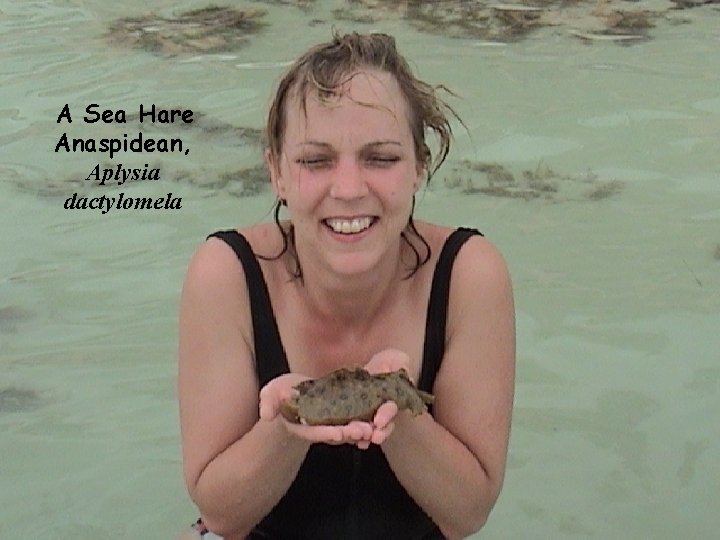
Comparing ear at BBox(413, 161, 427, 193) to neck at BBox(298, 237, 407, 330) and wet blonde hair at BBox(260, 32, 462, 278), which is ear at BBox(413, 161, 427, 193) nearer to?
wet blonde hair at BBox(260, 32, 462, 278)

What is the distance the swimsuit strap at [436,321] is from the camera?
3156mm

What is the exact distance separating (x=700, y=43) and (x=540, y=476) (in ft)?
19.4

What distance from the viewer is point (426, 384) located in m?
3.17

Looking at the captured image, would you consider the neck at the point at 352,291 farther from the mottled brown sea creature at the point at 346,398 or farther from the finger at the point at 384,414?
the finger at the point at 384,414

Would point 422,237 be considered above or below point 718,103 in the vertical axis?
above

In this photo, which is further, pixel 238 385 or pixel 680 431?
pixel 680 431

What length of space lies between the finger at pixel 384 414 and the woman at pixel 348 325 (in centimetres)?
19

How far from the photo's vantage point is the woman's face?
2.86 m

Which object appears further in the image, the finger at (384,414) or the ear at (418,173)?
the ear at (418,173)

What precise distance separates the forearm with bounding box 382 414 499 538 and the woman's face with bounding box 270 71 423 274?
45 cm

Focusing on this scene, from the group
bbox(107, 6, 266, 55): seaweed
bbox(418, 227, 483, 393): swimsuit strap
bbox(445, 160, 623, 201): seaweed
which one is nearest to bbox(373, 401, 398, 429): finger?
bbox(418, 227, 483, 393): swimsuit strap

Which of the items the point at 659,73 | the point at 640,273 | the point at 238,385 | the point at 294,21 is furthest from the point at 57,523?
the point at 294,21

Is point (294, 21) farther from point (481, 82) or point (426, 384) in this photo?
point (426, 384)

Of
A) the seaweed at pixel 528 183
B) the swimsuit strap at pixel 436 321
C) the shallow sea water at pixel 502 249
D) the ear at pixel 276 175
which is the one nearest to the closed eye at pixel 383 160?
the ear at pixel 276 175
